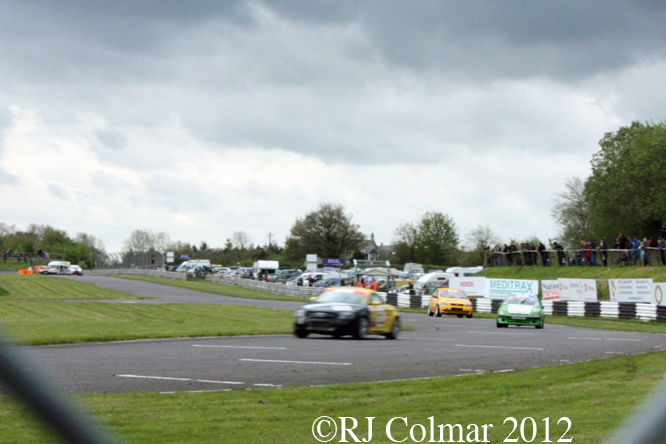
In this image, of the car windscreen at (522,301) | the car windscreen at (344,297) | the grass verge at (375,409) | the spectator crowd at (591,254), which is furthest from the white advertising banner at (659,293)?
the grass verge at (375,409)

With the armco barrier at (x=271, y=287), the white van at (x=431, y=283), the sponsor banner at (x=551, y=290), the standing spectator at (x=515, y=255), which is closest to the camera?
the sponsor banner at (x=551, y=290)

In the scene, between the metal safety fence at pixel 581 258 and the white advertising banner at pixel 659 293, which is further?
the metal safety fence at pixel 581 258

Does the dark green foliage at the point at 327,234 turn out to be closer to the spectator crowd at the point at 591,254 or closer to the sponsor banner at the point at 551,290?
the spectator crowd at the point at 591,254

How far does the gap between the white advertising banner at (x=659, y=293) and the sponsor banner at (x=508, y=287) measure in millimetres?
8609

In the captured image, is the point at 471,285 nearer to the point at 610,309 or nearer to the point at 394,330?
the point at 610,309

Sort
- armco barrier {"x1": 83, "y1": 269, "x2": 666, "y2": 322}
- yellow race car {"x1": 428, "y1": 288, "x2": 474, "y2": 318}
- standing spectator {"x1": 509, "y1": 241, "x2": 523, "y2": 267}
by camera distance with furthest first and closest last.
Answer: standing spectator {"x1": 509, "y1": 241, "x2": 523, "y2": 267}
yellow race car {"x1": 428, "y1": 288, "x2": 474, "y2": 318}
armco barrier {"x1": 83, "y1": 269, "x2": 666, "y2": 322}

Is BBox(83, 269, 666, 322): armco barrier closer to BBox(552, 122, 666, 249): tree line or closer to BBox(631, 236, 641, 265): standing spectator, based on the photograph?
BBox(631, 236, 641, 265): standing spectator

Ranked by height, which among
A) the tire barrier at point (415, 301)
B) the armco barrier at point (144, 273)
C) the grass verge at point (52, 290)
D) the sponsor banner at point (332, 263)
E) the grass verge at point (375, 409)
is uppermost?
the sponsor banner at point (332, 263)

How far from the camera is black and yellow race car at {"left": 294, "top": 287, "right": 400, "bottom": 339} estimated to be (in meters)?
20.6

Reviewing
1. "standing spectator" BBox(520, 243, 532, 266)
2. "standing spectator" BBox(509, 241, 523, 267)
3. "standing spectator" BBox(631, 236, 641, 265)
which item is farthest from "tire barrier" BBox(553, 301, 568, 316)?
"standing spectator" BBox(509, 241, 523, 267)

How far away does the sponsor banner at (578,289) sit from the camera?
129 feet

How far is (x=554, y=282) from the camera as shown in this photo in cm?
4125

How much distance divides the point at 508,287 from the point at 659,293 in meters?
11.8

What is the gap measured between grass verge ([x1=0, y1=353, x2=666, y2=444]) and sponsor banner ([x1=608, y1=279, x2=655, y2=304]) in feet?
85.5
